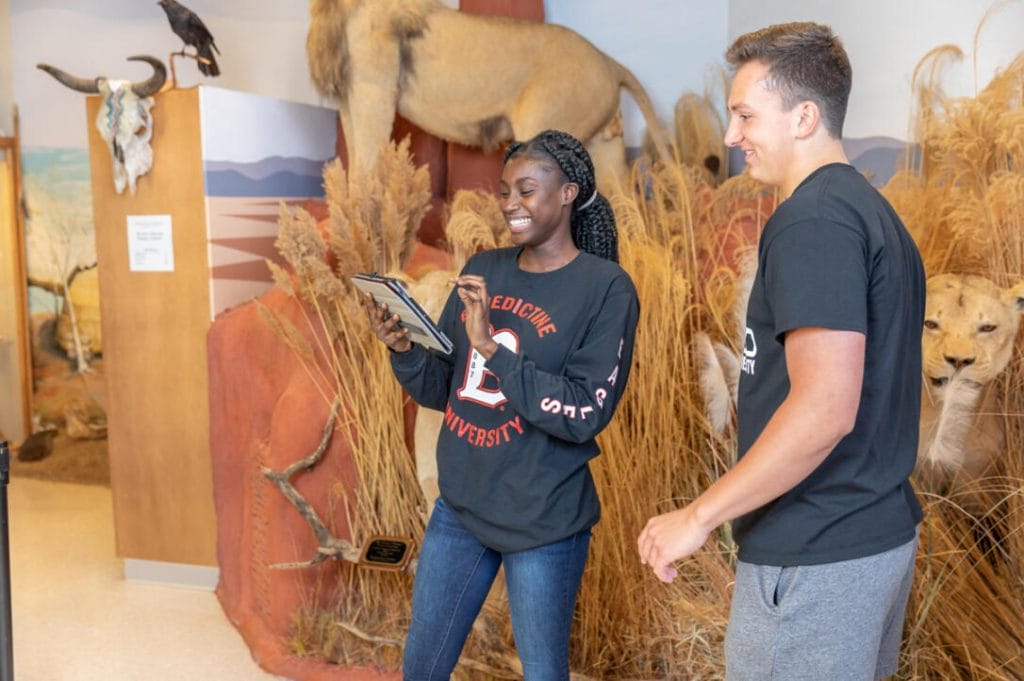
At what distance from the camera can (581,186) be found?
6.44 ft

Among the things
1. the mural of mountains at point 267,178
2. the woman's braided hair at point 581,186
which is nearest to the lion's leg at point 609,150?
the mural of mountains at point 267,178

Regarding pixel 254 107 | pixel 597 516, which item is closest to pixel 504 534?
pixel 597 516

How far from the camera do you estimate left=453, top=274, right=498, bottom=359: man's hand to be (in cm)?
172

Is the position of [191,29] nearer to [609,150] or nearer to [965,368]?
[609,150]

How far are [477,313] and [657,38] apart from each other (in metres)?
3.14

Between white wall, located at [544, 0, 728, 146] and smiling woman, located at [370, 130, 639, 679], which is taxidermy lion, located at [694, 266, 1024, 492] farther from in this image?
white wall, located at [544, 0, 728, 146]

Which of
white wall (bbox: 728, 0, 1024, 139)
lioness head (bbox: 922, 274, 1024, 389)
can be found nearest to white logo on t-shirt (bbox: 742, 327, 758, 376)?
lioness head (bbox: 922, 274, 1024, 389)

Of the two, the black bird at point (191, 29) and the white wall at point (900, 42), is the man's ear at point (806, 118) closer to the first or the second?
the white wall at point (900, 42)

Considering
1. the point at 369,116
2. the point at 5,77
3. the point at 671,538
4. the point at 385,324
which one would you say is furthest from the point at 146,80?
the point at 671,538

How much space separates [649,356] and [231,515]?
1.92 meters

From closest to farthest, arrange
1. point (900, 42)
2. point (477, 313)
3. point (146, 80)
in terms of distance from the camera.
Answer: point (477, 313) < point (900, 42) < point (146, 80)

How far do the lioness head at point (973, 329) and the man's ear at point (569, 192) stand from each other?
108cm

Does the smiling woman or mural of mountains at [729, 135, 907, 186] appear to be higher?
mural of mountains at [729, 135, 907, 186]

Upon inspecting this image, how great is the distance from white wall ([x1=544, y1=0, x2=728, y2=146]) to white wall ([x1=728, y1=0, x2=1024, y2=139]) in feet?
1.69
